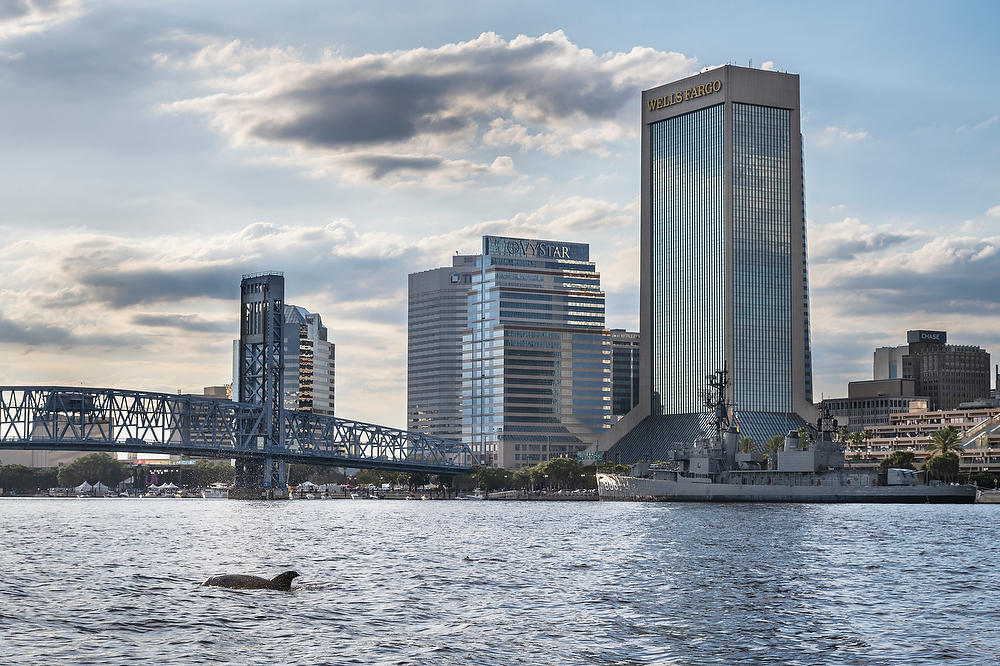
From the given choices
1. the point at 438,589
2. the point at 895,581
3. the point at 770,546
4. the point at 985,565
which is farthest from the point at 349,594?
the point at 770,546

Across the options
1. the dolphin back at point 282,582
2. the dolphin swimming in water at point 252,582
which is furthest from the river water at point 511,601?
the dolphin swimming in water at point 252,582

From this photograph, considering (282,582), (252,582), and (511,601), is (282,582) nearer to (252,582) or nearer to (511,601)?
(252,582)

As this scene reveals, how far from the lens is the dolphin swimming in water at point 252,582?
71.4m

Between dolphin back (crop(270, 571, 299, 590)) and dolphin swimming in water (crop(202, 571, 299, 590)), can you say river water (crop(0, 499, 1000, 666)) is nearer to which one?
dolphin back (crop(270, 571, 299, 590))

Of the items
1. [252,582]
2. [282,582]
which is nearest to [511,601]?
[282,582]

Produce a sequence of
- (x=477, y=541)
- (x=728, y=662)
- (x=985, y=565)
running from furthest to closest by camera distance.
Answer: (x=477, y=541), (x=985, y=565), (x=728, y=662)

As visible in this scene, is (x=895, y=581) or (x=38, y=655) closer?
(x=38, y=655)

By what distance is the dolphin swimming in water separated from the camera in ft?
234

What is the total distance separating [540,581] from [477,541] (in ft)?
152

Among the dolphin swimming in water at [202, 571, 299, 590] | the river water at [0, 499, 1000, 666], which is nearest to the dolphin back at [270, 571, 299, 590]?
the dolphin swimming in water at [202, 571, 299, 590]

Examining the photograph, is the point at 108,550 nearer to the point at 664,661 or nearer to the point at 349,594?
the point at 349,594

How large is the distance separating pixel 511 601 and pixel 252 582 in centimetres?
1504

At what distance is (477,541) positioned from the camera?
123062mm

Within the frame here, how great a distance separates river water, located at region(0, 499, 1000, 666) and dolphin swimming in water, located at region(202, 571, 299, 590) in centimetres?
97
